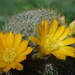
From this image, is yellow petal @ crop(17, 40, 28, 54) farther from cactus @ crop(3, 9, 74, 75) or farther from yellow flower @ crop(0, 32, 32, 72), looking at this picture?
cactus @ crop(3, 9, 74, 75)

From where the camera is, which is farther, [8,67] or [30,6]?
[30,6]

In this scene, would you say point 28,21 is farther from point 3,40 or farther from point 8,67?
point 8,67

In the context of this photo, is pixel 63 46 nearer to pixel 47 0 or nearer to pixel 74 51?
pixel 74 51

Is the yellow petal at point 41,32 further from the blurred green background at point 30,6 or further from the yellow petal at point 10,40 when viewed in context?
the blurred green background at point 30,6

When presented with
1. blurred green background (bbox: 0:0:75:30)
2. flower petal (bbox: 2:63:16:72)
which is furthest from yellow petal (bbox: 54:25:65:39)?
blurred green background (bbox: 0:0:75:30)

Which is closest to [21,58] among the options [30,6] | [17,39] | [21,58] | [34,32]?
[21,58]
